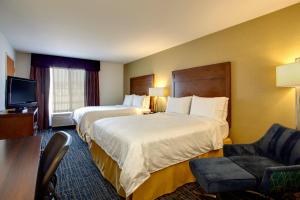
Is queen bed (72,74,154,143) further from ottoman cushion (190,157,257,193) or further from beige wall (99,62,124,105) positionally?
ottoman cushion (190,157,257,193)

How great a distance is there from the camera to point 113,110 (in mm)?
4336

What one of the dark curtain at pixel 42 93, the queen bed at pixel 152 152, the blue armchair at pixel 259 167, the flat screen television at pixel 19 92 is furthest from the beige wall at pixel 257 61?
the dark curtain at pixel 42 93

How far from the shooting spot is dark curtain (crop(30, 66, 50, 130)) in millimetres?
5156

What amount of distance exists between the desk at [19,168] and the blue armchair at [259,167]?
1.37 meters

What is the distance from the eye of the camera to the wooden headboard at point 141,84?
5.18 meters

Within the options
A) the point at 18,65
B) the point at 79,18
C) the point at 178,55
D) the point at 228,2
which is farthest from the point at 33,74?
the point at 228,2

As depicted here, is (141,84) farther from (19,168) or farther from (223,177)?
(19,168)

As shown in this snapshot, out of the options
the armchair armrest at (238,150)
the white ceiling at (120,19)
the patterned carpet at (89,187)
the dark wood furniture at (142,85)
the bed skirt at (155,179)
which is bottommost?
the patterned carpet at (89,187)

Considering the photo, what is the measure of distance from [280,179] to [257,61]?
1.86 metres

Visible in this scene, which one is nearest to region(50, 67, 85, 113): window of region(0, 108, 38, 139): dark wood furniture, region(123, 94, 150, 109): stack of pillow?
region(123, 94, 150, 109): stack of pillow

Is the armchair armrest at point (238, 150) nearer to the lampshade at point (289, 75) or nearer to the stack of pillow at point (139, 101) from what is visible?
the lampshade at point (289, 75)

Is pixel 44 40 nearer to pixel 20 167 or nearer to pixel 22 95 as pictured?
pixel 22 95

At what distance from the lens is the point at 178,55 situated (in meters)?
4.15

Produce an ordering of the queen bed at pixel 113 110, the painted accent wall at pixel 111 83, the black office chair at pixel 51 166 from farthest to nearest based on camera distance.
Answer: the painted accent wall at pixel 111 83 → the queen bed at pixel 113 110 → the black office chair at pixel 51 166
